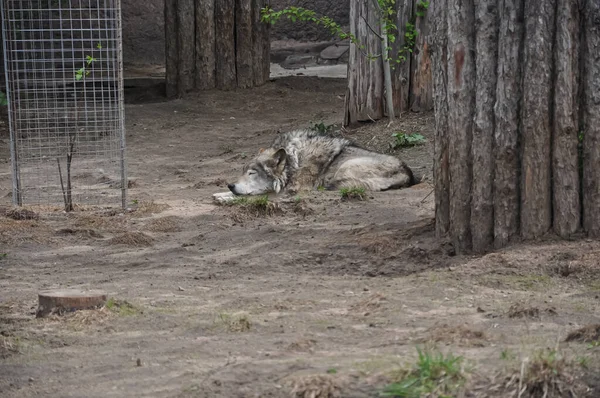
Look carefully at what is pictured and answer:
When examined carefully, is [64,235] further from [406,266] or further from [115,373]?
[115,373]

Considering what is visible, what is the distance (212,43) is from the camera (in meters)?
14.7

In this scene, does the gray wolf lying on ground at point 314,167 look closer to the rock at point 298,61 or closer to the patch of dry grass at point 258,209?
the patch of dry grass at point 258,209

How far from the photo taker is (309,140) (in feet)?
33.1

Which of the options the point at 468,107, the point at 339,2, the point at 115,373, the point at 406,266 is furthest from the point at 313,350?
the point at 339,2

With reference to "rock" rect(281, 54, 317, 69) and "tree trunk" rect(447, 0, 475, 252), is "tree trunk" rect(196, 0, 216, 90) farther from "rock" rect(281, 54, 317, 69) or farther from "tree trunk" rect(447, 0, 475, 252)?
"tree trunk" rect(447, 0, 475, 252)

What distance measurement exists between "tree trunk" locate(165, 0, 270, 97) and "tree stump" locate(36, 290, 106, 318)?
32.8 feet

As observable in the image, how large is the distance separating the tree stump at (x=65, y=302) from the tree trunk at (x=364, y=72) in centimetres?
687

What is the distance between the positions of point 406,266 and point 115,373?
253cm

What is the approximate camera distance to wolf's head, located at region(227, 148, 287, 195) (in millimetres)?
9617

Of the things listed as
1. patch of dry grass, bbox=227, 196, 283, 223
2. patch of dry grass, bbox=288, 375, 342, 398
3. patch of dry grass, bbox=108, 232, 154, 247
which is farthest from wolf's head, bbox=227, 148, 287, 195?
patch of dry grass, bbox=288, 375, 342, 398

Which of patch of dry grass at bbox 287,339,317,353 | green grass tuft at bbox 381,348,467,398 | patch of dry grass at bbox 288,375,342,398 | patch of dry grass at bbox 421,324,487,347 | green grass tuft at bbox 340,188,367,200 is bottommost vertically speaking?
green grass tuft at bbox 340,188,367,200

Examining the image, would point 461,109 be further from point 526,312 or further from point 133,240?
→ point 133,240

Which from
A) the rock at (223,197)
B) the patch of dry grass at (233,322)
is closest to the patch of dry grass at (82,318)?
the patch of dry grass at (233,322)

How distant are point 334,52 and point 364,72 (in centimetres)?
879
